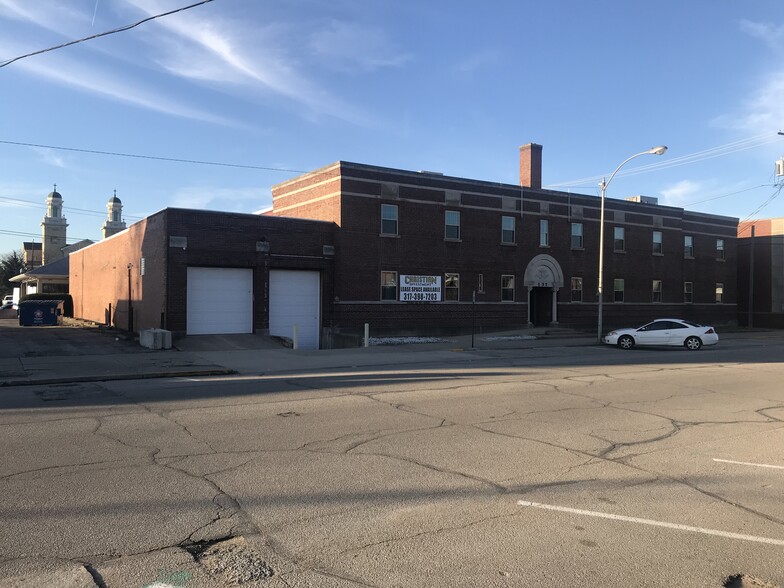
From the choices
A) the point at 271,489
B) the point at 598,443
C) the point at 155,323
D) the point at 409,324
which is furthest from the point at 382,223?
the point at 271,489

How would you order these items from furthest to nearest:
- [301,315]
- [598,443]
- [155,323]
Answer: [301,315] < [155,323] < [598,443]

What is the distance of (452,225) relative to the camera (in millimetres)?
31078

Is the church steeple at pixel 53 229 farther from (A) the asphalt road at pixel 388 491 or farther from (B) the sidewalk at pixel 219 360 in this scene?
(A) the asphalt road at pixel 388 491

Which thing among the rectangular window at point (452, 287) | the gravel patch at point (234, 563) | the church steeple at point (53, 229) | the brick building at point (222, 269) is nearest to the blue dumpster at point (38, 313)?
the brick building at point (222, 269)

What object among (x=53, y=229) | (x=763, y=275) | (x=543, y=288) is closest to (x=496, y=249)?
(x=543, y=288)

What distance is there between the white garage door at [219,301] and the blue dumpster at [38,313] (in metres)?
13.7

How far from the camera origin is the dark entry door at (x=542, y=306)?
34.8 m

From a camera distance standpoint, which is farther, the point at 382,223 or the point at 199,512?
the point at 382,223

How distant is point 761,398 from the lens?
11.7 meters

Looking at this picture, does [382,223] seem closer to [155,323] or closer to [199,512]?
[155,323]

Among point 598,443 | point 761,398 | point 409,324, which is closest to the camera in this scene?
point 598,443

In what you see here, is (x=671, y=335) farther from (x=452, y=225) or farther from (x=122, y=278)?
(x=122, y=278)

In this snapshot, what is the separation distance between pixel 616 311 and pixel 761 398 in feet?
87.5

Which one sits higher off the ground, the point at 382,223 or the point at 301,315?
the point at 382,223
